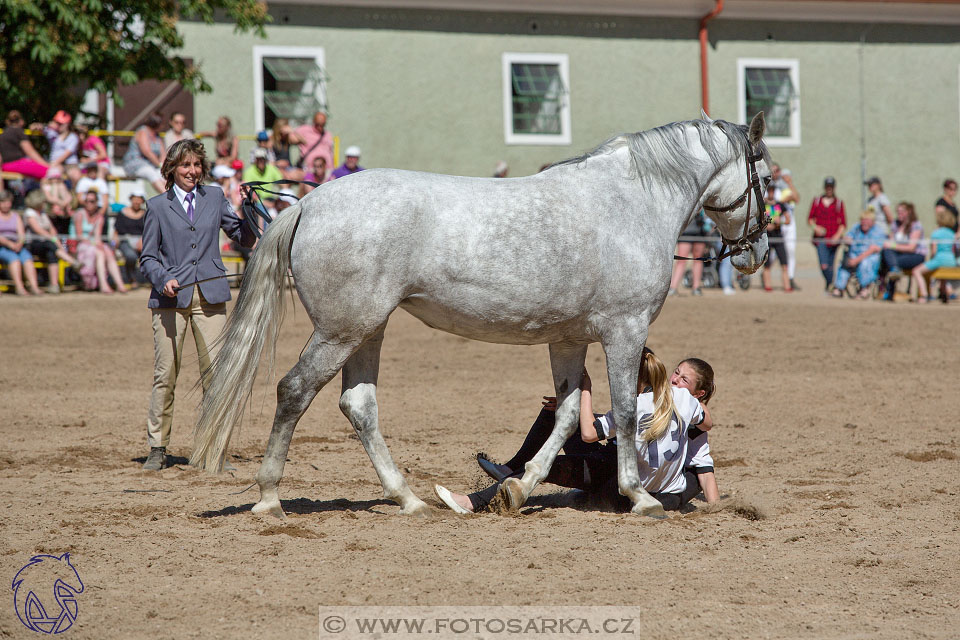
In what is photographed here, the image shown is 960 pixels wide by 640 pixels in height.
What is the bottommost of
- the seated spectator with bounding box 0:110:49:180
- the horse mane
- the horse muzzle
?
the horse muzzle

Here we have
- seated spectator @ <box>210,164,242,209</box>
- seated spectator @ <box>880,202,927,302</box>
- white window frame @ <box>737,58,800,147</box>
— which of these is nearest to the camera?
seated spectator @ <box>210,164,242,209</box>

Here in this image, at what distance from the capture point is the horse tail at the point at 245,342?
515cm

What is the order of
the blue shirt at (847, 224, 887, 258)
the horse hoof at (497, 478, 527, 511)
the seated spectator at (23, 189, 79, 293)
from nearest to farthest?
the horse hoof at (497, 478, 527, 511) < the seated spectator at (23, 189, 79, 293) < the blue shirt at (847, 224, 887, 258)

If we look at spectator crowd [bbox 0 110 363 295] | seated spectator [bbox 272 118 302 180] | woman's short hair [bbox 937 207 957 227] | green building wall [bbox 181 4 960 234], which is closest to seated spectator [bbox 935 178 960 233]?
woman's short hair [bbox 937 207 957 227]

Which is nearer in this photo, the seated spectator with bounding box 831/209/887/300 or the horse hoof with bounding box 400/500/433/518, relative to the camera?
the horse hoof with bounding box 400/500/433/518

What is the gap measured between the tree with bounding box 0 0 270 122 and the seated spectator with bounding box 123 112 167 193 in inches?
34.5

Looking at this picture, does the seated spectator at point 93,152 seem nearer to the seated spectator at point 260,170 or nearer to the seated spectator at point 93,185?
the seated spectator at point 93,185

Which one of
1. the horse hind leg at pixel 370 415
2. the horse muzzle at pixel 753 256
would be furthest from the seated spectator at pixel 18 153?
the horse muzzle at pixel 753 256

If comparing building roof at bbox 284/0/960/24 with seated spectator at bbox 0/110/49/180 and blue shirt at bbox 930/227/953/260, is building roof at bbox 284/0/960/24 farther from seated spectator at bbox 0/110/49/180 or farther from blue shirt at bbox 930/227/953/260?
blue shirt at bbox 930/227/953/260

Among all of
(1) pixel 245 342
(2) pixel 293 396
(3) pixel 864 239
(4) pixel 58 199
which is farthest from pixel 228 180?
(2) pixel 293 396

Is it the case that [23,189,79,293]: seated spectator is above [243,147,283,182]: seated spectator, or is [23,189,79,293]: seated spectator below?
below

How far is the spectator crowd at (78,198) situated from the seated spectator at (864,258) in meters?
8.08

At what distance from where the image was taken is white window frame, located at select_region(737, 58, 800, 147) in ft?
71.8

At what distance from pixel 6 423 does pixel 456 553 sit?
4775mm
